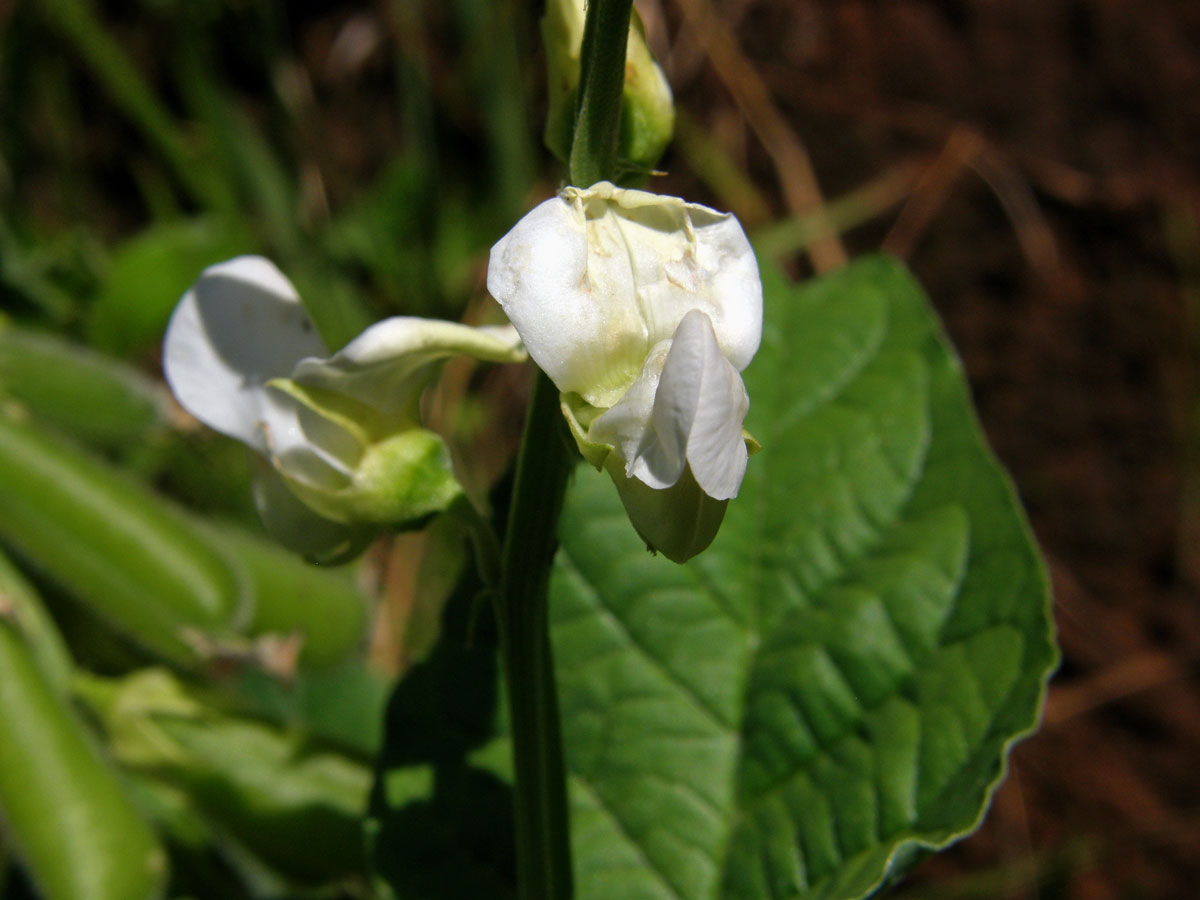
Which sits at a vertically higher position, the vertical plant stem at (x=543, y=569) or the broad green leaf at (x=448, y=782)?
the vertical plant stem at (x=543, y=569)

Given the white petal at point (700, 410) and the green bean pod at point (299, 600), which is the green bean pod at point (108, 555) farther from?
the white petal at point (700, 410)

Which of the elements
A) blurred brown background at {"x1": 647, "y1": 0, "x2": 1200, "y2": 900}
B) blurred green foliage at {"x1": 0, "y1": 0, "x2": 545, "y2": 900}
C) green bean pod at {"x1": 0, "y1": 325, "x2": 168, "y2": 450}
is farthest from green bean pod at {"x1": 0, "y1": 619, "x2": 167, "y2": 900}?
blurred brown background at {"x1": 647, "y1": 0, "x2": 1200, "y2": 900}

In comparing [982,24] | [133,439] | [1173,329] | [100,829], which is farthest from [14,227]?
[1173,329]

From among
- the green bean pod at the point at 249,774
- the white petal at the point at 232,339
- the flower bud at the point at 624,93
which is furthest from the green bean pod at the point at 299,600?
the flower bud at the point at 624,93

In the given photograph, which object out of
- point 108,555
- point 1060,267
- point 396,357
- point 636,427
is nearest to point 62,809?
point 108,555

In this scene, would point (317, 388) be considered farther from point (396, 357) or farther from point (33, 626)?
point (33, 626)

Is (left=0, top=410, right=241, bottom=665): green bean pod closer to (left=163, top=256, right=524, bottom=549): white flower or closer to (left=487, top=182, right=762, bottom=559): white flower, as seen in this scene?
(left=163, top=256, right=524, bottom=549): white flower

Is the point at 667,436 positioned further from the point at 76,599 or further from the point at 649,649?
the point at 76,599
